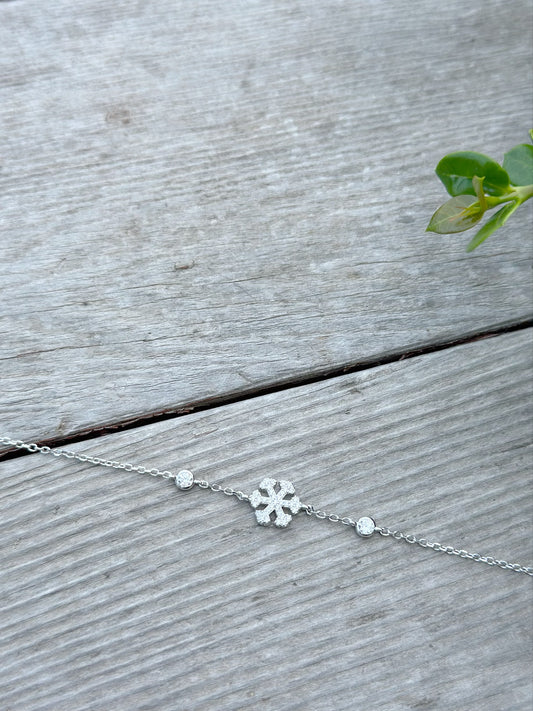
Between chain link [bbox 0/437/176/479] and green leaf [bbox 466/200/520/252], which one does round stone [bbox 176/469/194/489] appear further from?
green leaf [bbox 466/200/520/252]

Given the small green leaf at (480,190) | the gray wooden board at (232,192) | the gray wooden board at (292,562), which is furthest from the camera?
the gray wooden board at (232,192)

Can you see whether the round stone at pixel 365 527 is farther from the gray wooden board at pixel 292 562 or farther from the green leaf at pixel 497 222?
the green leaf at pixel 497 222

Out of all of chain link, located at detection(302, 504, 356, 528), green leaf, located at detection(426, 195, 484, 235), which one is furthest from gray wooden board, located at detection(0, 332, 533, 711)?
green leaf, located at detection(426, 195, 484, 235)

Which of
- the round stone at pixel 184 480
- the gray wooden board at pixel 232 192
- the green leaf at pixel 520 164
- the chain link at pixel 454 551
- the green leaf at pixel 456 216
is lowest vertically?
the chain link at pixel 454 551

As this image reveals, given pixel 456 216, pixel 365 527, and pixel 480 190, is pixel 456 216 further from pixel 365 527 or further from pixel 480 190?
pixel 365 527

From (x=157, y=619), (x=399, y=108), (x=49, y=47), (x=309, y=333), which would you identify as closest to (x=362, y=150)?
(x=399, y=108)

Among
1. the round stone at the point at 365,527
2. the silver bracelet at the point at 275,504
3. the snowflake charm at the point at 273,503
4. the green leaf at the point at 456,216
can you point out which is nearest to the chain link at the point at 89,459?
the silver bracelet at the point at 275,504

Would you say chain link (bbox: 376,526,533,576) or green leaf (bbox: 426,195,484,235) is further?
chain link (bbox: 376,526,533,576)
